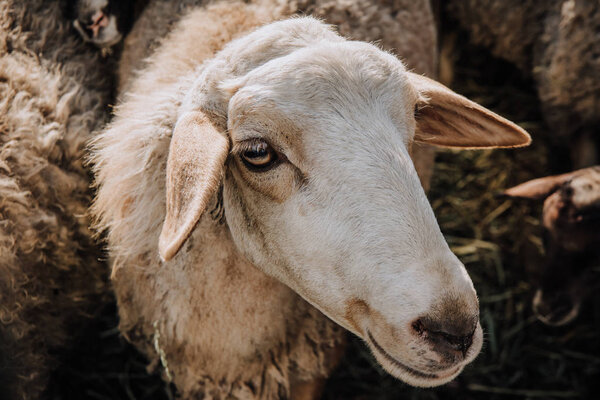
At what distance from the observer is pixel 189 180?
1648 millimetres

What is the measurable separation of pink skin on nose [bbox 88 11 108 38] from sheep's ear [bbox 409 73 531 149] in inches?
70.3

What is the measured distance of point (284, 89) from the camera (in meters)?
1.73

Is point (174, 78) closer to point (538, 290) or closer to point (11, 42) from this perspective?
point (11, 42)

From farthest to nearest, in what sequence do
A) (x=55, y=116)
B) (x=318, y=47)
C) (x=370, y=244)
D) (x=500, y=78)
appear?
(x=500, y=78), (x=55, y=116), (x=318, y=47), (x=370, y=244)

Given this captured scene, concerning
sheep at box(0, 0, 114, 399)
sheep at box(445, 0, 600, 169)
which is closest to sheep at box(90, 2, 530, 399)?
sheep at box(0, 0, 114, 399)

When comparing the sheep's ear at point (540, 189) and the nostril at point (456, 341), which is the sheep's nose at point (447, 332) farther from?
the sheep's ear at point (540, 189)

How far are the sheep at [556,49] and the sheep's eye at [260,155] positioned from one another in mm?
3057

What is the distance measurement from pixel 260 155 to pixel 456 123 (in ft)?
3.15

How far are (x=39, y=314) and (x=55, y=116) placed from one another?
994 mm

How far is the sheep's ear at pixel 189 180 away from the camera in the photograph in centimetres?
158

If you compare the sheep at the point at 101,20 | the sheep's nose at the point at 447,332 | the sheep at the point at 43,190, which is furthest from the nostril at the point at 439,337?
the sheep at the point at 101,20

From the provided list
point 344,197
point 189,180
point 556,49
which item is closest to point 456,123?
point 344,197

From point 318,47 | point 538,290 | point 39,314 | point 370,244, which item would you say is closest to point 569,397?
point 538,290

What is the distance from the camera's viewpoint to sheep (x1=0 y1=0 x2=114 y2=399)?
7.98 feet
